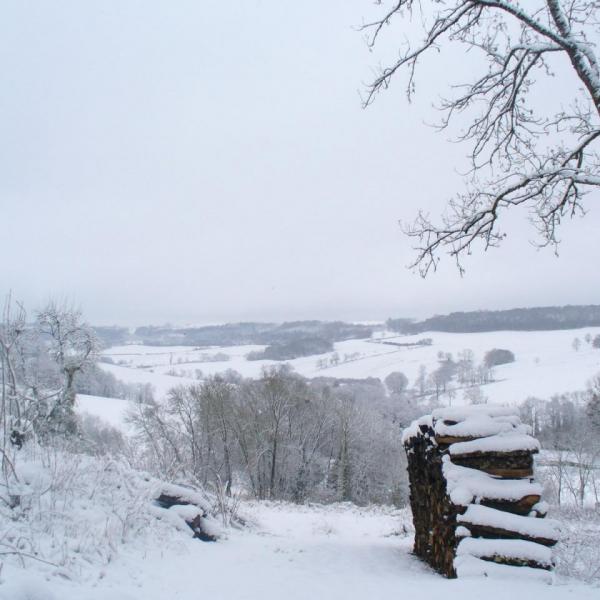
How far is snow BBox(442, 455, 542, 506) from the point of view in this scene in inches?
184

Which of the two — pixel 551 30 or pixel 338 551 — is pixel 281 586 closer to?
pixel 338 551

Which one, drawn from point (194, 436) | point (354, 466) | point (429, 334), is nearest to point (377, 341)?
point (429, 334)

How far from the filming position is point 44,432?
761 cm

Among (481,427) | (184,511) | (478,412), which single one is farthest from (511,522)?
(184,511)

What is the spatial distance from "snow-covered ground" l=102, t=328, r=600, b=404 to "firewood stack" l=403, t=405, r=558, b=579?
2094 inches

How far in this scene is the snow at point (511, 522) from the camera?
4.41m

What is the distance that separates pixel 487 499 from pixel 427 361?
291ft

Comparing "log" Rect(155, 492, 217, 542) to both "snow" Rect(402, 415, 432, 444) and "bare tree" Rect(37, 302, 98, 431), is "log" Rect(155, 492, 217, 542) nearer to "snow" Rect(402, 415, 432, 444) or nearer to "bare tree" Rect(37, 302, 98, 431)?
"snow" Rect(402, 415, 432, 444)

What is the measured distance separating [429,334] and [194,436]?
342 ft

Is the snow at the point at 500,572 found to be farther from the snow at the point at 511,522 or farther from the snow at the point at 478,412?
Answer: the snow at the point at 478,412

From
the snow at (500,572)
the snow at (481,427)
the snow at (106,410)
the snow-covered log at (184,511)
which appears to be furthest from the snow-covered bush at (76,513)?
the snow at (106,410)

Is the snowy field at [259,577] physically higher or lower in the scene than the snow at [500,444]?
lower

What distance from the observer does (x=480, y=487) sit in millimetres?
4793

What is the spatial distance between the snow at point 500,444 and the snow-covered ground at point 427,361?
175 ft
